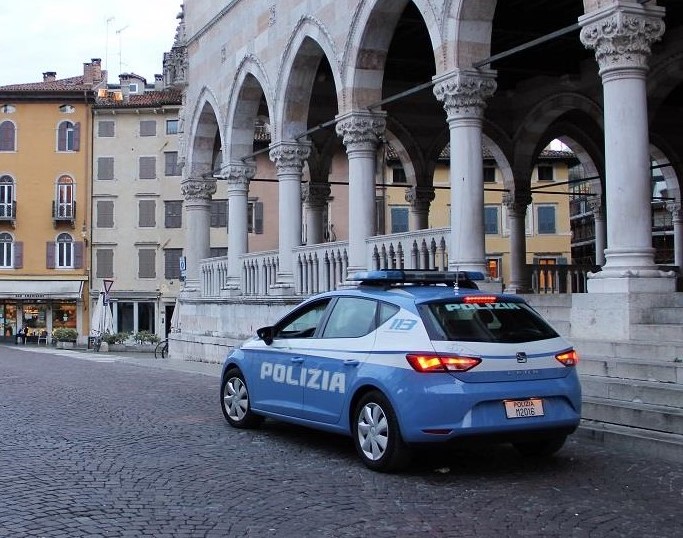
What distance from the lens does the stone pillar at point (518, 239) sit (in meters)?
22.5

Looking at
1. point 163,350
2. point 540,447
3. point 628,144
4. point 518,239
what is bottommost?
point 163,350

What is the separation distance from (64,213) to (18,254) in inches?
152

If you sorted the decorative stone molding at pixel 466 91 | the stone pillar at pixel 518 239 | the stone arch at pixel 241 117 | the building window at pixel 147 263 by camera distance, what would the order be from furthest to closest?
the building window at pixel 147 263 < the stone pillar at pixel 518 239 < the stone arch at pixel 241 117 < the decorative stone molding at pixel 466 91

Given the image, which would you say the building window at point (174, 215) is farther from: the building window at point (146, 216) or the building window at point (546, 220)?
the building window at point (546, 220)

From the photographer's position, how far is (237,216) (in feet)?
70.4

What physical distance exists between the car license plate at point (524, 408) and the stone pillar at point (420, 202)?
1700 cm

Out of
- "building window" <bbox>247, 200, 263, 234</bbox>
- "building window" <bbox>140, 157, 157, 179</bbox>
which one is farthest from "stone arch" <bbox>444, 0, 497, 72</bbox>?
"building window" <bbox>140, 157, 157, 179</bbox>

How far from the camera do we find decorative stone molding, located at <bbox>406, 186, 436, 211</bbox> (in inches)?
958

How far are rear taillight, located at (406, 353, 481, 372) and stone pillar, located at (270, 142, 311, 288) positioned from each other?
1185 centimetres

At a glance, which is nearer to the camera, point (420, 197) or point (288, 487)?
point (288, 487)

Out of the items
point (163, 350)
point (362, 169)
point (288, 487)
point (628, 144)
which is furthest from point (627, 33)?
point (163, 350)

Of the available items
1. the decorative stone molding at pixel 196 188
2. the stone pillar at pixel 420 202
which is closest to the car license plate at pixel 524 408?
the stone pillar at pixel 420 202

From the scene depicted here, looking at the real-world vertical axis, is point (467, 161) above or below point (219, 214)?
below

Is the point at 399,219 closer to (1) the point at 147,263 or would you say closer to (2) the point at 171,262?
(2) the point at 171,262
